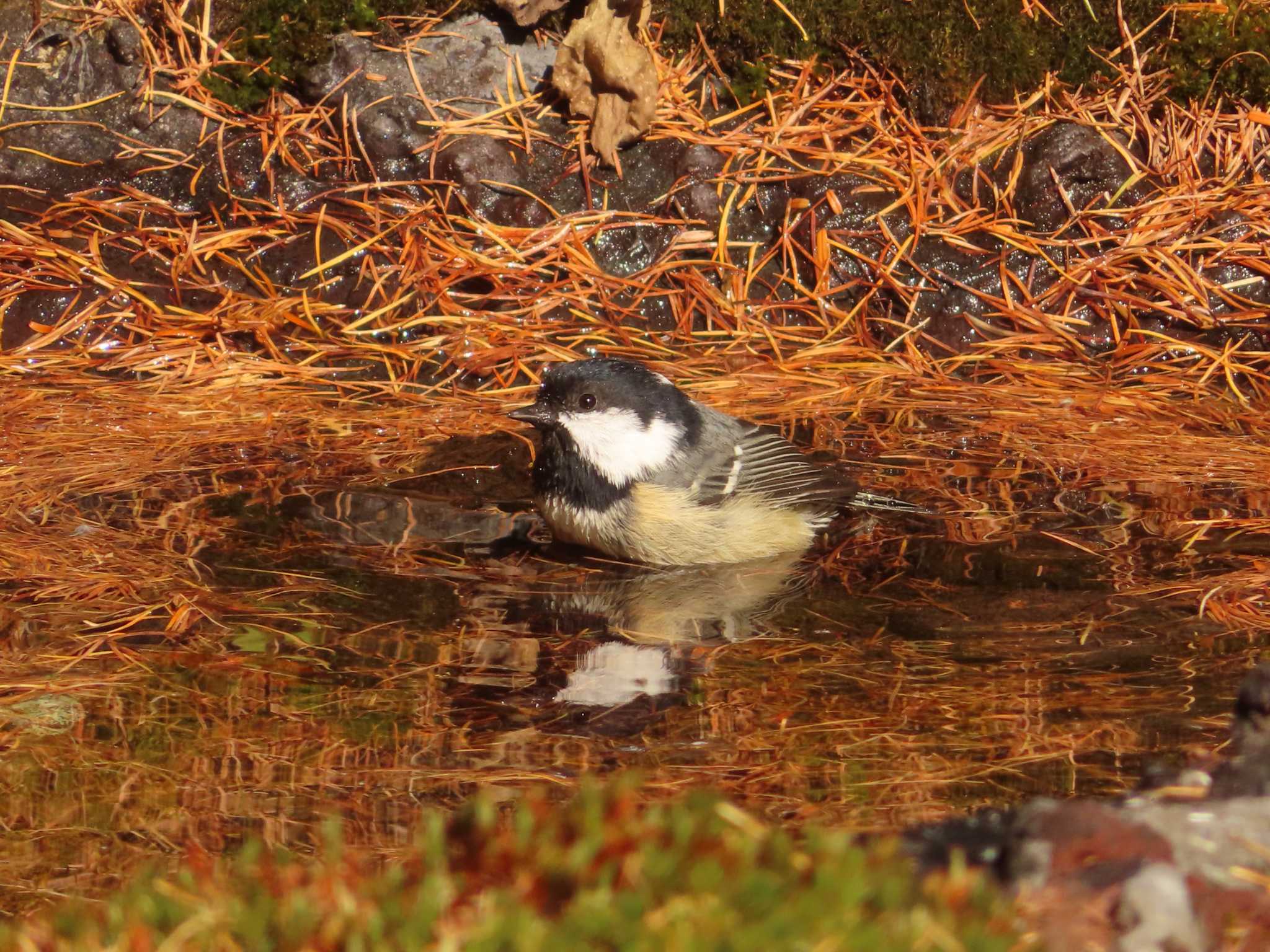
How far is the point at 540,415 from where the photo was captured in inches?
175

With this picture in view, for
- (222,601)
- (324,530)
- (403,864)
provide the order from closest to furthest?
1. (403,864)
2. (222,601)
3. (324,530)

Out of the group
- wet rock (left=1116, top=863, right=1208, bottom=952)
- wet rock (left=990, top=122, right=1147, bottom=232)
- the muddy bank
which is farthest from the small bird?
wet rock (left=1116, top=863, right=1208, bottom=952)

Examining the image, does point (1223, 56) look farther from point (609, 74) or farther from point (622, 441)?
point (622, 441)

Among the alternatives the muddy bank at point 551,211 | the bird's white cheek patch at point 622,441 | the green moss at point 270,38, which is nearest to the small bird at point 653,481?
the bird's white cheek patch at point 622,441

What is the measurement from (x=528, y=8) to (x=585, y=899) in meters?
5.33

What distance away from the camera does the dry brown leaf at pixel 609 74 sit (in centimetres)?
618

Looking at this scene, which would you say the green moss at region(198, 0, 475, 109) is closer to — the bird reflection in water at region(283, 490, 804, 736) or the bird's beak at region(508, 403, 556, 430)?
the bird reflection in water at region(283, 490, 804, 736)

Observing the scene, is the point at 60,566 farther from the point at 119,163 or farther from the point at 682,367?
the point at 119,163

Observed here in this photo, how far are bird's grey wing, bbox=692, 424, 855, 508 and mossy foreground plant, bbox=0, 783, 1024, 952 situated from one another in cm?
246

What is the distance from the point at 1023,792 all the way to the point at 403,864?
1.26 m

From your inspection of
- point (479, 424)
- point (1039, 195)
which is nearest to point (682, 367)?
point (479, 424)

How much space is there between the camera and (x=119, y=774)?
293cm

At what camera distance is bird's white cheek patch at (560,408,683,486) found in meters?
4.46

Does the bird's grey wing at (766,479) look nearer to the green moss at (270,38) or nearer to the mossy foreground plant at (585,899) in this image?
the mossy foreground plant at (585,899)
